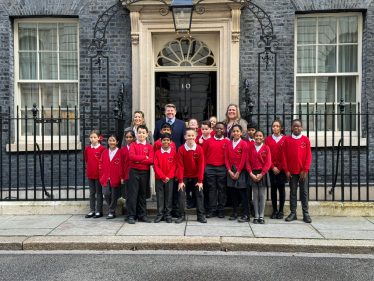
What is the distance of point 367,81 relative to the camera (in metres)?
8.89

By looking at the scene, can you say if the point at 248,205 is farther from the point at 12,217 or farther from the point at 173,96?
the point at 12,217

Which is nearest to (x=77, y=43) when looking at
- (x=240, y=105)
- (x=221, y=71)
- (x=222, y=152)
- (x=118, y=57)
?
(x=118, y=57)

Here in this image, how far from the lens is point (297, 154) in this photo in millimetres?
6879

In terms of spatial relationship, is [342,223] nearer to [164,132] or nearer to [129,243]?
[164,132]

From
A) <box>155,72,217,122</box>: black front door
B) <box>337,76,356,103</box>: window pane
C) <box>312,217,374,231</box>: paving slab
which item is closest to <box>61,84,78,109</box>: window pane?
<box>155,72,217,122</box>: black front door

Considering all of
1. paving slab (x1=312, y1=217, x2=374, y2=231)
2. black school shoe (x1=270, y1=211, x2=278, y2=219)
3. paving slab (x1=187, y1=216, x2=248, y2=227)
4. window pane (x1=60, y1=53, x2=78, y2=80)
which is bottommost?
paving slab (x1=312, y1=217, x2=374, y2=231)

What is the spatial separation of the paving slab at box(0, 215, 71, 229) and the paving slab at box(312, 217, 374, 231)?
13.3 feet

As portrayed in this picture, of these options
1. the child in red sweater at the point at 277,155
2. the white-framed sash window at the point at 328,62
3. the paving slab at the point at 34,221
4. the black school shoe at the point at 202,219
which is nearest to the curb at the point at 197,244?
the paving slab at the point at 34,221

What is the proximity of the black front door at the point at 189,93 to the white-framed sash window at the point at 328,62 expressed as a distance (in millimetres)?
1825

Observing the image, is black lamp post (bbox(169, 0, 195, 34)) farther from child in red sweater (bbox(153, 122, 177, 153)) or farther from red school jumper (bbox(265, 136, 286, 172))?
red school jumper (bbox(265, 136, 286, 172))

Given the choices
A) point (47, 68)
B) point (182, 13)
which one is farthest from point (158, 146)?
point (47, 68)

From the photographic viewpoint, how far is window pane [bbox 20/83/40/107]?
950cm

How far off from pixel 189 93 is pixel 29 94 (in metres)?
3.48

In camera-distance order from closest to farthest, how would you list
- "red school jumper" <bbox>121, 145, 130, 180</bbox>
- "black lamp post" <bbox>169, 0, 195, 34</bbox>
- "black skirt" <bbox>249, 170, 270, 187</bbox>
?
"black skirt" <bbox>249, 170, 270, 187</bbox>
"red school jumper" <bbox>121, 145, 130, 180</bbox>
"black lamp post" <bbox>169, 0, 195, 34</bbox>
